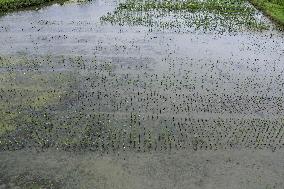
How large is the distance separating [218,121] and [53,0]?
12261 millimetres

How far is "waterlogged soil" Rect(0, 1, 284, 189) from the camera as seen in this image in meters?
7.85

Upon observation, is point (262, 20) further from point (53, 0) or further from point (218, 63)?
point (53, 0)

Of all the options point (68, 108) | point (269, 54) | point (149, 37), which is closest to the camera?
point (68, 108)

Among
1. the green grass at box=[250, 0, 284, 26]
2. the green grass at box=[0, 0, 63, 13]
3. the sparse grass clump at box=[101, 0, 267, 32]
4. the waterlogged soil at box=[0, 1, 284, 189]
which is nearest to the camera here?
the waterlogged soil at box=[0, 1, 284, 189]

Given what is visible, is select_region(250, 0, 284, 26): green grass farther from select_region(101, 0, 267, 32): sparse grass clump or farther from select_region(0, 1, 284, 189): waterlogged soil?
select_region(0, 1, 284, 189): waterlogged soil

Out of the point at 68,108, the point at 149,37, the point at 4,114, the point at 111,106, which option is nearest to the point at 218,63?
the point at 149,37

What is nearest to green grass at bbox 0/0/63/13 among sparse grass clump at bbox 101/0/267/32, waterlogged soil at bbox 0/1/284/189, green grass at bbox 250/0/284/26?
waterlogged soil at bbox 0/1/284/189

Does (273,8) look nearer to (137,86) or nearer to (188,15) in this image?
(188,15)

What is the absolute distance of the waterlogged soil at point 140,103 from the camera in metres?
7.85

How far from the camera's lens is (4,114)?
9.48 metres

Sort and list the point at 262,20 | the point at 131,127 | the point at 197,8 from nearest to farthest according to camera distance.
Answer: the point at 131,127 < the point at 262,20 < the point at 197,8

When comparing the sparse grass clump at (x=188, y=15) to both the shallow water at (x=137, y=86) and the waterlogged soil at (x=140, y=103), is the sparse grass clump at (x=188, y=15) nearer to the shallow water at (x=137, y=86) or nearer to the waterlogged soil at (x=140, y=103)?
the waterlogged soil at (x=140, y=103)

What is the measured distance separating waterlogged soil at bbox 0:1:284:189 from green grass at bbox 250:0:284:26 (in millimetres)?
1124

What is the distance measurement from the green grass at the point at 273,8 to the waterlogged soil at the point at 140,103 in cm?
112
